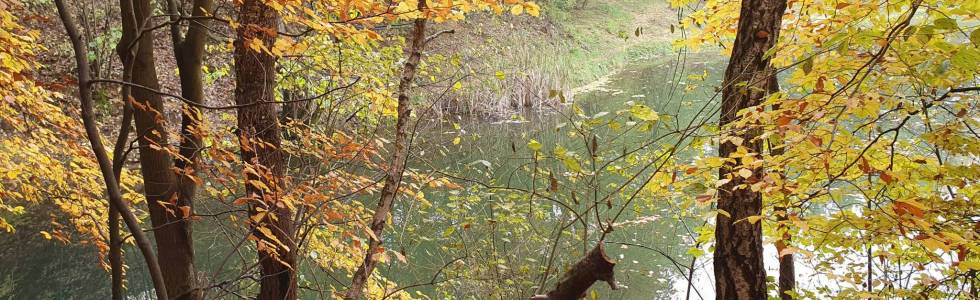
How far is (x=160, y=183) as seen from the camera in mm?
3629

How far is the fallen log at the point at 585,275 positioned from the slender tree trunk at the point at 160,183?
9.12 ft

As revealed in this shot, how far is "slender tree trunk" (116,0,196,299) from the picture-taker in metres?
3.48

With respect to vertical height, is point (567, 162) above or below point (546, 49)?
below

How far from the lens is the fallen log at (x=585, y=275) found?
1.16 metres

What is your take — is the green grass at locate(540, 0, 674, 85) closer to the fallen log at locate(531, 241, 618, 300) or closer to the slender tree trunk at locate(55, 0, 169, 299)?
the slender tree trunk at locate(55, 0, 169, 299)

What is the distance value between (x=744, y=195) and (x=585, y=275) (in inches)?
78.2

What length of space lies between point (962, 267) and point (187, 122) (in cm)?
380

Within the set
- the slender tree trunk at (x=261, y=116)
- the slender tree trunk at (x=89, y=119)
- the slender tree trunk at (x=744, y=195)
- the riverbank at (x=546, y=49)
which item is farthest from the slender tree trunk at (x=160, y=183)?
the riverbank at (x=546, y=49)

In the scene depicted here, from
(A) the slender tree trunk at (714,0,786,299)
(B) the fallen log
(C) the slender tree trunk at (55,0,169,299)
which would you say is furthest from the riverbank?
(B) the fallen log

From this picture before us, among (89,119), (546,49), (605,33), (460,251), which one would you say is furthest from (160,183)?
(605,33)

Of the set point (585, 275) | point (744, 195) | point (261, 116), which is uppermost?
point (261, 116)

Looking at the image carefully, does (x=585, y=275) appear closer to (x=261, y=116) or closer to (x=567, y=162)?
(x=567, y=162)

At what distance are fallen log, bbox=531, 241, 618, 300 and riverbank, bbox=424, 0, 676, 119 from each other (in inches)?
326

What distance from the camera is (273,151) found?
3680mm
